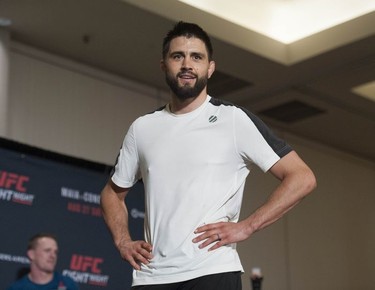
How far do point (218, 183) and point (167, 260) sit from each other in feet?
0.83

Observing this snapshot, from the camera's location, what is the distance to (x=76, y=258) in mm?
6293

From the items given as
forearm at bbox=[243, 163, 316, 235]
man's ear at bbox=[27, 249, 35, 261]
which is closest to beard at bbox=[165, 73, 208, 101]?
forearm at bbox=[243, 163, 316, 235]

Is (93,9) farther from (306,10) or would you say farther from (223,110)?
(223,110)

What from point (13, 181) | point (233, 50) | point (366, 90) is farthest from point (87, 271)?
point (366, 90)

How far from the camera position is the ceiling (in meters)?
6.24

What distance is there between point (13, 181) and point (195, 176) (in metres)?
4.15

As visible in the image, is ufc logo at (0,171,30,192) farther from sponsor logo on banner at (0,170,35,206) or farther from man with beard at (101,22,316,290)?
man with beard at (101,22,316,290)

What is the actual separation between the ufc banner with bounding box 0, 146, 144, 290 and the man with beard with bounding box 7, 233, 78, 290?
141 millimetres

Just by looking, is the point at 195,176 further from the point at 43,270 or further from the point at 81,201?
the point at 81,201

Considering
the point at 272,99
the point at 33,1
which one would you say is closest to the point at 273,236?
the point at 272,99

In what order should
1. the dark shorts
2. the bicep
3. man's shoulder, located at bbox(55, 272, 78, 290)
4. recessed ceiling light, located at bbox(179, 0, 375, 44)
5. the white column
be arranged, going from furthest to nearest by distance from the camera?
recessed ceiling light, located at bbox(179, 0, 375, 44), the white column, man's shoulder, located at bbox(55, 272, 78, 290), the bicep, the dark shorts

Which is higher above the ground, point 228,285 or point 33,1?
point 33,1

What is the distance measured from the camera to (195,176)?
83.1 inches

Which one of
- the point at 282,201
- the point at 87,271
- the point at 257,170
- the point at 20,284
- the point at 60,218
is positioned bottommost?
the point at 282,201
